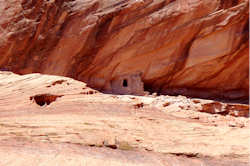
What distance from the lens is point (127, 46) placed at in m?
11.1

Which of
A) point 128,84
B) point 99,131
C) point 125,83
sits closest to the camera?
point 99,131

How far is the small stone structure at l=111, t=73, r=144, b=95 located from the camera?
10617mm

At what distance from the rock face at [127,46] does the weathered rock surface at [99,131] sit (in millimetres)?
5019

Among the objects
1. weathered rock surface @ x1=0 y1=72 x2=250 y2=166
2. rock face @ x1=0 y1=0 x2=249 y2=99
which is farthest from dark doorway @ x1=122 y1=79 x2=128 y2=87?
weathered rock surface @ x1=0 y1=72 x2=250 y2=166

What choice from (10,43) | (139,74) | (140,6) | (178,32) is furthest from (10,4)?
(178,32)

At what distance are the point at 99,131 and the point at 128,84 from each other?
6925 millimetres

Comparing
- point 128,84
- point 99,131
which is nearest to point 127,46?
point 128,84

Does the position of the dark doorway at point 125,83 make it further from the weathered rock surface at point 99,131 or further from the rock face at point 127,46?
the weathered rock surface at point 99,131

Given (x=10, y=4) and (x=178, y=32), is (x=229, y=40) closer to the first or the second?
(x=178, y=32)

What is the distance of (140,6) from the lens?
10820 mm

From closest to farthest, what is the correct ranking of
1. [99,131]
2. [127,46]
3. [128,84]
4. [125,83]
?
[99,131], [128,84], [127,46], [125,83]

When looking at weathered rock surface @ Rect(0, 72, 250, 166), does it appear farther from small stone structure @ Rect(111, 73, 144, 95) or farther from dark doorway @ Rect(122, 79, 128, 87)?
dark doorway @ Rect(122, 79, 128, 87)

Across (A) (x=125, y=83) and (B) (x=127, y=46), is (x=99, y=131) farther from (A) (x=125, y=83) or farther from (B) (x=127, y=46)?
(A) (x=125, y=83)

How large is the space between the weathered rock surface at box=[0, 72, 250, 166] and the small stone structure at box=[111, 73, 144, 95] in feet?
14.9
